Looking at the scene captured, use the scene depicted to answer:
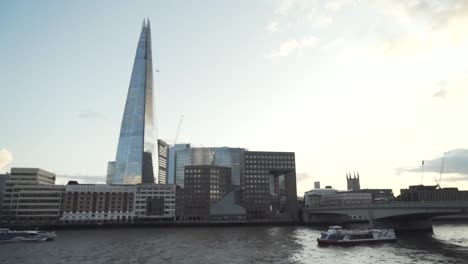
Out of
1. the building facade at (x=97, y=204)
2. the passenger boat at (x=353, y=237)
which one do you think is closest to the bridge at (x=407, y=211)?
the passenger boat at (x=353, y=237)

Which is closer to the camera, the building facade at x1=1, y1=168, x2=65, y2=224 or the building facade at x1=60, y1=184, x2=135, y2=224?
the building facade at x1=1, y1=168, x2=65, y2=224

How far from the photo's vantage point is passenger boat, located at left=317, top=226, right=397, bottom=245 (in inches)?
3051

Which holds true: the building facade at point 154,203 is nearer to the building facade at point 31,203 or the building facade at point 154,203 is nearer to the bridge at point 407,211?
the building facade at point 31,203

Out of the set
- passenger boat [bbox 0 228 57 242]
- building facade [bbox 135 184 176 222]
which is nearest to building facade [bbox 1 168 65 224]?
building facade [bbox 135 184 176 222]

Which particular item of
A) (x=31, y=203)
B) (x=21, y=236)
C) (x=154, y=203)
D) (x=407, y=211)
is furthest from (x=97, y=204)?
(x=407, y=211)

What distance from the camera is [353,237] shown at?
260ft

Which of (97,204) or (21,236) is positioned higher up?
(97,204)

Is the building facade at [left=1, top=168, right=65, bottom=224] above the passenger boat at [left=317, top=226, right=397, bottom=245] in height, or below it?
above

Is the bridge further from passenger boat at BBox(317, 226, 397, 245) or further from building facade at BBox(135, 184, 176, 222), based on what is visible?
building facade at BBox(135, 184, 176, 222)

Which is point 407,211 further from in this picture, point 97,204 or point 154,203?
point 97,204

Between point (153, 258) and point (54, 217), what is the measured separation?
13817 cm

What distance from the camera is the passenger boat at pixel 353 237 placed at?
77500 millimetres

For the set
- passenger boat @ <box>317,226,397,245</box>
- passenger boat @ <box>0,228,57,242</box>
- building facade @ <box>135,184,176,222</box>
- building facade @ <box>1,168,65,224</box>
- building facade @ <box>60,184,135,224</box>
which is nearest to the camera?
passenger boat @ <box>317,226,397,245</box>

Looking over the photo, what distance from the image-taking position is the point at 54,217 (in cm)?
17262
